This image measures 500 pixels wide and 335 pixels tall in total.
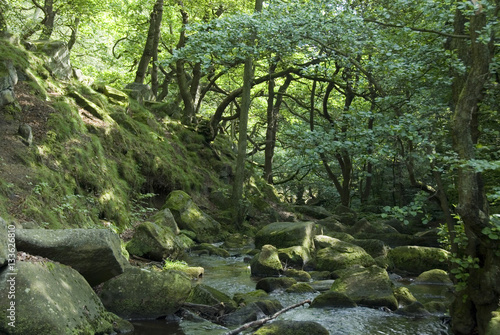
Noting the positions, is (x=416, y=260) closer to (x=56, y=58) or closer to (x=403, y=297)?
(x=403, y=297)

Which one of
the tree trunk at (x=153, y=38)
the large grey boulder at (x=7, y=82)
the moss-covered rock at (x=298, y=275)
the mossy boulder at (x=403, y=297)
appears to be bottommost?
the moss-covered rock at (x=298, y=275)

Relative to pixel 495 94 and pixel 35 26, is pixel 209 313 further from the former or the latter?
pixel 35 26

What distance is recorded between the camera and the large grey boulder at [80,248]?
530 cm

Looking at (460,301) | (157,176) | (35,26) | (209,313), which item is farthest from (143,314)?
(35,26)

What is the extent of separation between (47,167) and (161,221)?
3367 millimetres

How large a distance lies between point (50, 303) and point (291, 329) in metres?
2.92

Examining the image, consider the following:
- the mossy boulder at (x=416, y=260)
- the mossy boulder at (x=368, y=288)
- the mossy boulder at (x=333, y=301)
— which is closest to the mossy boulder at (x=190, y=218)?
the mossy boulder at (x=416, y=260)

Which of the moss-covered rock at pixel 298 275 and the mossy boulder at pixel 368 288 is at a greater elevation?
the mossy boulder at pixel 368 288

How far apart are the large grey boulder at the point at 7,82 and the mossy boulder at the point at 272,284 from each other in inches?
283

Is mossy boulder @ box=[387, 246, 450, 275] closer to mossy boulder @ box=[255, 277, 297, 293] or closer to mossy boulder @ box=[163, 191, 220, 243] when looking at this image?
mossy boulder @ box=[255, 277, 297, 293]

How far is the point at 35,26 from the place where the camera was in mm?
13164

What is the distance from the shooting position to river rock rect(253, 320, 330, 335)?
18.5ft

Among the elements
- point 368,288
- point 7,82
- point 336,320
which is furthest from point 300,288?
point 7,82

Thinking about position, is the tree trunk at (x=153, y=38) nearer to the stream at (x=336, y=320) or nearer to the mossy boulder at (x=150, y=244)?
the mossy boulder at (x=150, y=244)
